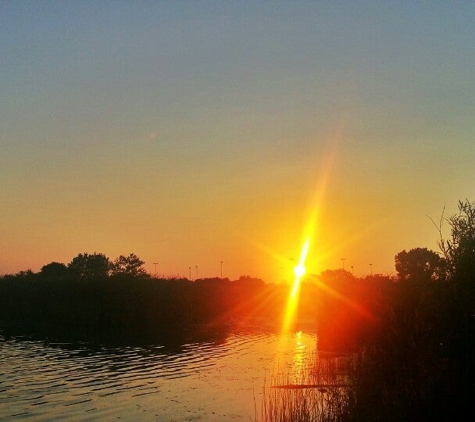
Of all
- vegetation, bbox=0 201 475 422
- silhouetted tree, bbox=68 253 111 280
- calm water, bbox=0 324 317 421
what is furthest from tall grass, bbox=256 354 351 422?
silhouetted tree, bbox=68 253 111 280

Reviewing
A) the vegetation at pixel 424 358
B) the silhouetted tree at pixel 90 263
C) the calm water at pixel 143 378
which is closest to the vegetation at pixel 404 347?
the vegetation at pixel 424 358

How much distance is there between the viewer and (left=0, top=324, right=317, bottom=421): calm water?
21.7 meters

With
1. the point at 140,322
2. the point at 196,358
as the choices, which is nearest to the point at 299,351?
the point at 196,358

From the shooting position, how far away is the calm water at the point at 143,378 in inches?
855

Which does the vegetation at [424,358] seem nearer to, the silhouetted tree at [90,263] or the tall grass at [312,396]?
the tall grass at [312,396]

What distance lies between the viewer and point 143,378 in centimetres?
2895

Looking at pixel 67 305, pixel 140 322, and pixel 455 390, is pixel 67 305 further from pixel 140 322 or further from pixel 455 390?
pixel 455 390

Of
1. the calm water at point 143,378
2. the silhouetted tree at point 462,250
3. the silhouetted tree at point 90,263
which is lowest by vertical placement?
the calm water at point 143,378

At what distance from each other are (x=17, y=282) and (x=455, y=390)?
6578cm

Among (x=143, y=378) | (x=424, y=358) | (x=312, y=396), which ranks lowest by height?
(x=312, y=396)

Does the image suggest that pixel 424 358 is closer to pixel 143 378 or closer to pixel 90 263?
pixel 143 378

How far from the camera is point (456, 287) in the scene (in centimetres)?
1683

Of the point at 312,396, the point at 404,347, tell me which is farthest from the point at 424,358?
the point at 312,396

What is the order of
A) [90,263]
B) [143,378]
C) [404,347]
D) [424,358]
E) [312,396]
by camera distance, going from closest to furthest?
[424,358], [404,347], [312,396], [143,378], [90,263]
